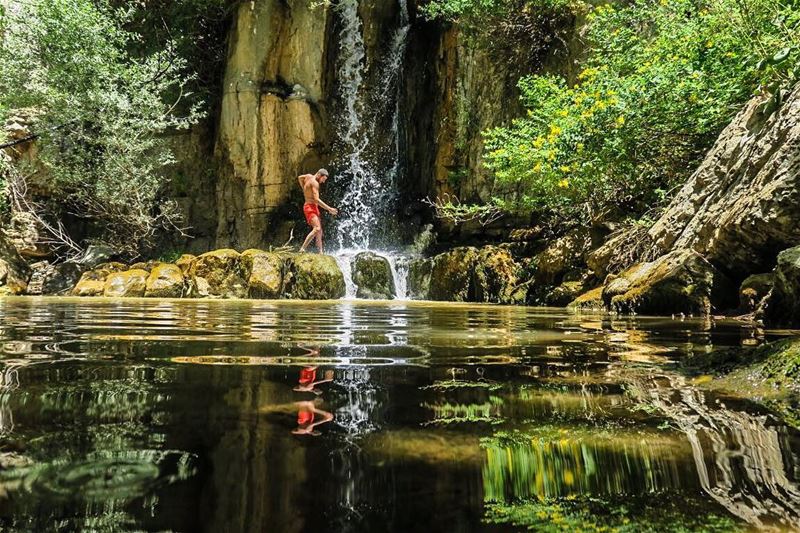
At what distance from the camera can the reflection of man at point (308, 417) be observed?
120 centimetres

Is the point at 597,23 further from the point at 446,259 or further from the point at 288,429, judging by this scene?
the point at 288,429

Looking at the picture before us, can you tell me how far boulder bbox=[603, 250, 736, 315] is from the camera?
6.06 meters

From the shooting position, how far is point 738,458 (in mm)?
1036

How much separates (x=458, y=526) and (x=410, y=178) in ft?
56.9

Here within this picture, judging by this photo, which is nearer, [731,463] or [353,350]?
[731,463]

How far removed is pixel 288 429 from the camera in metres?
1.21

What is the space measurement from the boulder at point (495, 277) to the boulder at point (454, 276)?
135 mm

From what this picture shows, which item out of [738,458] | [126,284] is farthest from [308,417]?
[126,284]

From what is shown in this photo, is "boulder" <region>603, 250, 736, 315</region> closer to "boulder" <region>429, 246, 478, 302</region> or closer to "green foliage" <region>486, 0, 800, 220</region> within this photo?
"green foliage" <region>486, 0, 800, 220</region>

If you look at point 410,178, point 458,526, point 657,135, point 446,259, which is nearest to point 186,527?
point 458,526

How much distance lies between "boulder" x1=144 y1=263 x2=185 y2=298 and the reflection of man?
37.2 feet

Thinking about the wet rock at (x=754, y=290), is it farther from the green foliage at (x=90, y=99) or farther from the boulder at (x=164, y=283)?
the green foliage at (x=90, y=99)

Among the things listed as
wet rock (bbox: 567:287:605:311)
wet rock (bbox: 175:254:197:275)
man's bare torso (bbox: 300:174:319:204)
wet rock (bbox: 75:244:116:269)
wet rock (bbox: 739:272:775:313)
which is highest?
man's bare torso (bbox: 300:174:319:204)

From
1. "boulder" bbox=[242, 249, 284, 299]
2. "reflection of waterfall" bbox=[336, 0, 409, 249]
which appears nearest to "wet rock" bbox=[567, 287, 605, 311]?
"boulder" bbox=[242, 249, 284, 299]
